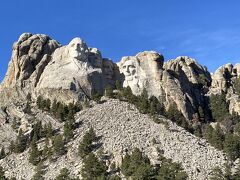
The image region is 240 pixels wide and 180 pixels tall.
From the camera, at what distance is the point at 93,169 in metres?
91.1

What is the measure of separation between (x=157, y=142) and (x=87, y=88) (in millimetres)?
22700

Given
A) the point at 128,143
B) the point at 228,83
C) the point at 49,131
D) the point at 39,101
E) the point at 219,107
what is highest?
the point at 228,83

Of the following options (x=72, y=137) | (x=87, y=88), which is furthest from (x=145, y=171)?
(x=87, y=88)

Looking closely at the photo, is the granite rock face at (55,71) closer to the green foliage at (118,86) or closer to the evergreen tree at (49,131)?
the green foliage at (118,86)

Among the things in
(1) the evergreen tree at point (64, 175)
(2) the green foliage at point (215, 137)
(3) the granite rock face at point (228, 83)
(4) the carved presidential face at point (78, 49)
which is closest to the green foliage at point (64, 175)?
(1) the evergreen tree at point (64, 175)

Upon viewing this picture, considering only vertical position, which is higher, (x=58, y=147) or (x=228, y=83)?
(x=228, y=83)

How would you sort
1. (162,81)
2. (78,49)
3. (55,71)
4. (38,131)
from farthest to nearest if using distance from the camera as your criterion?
(162,81), (78,49), (55,71), (38,131)

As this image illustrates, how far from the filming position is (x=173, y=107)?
395ft

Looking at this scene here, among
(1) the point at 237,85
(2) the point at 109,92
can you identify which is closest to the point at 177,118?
(2) the point at 109,92

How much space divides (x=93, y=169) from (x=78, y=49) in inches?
1501

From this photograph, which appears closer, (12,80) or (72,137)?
(72,137)

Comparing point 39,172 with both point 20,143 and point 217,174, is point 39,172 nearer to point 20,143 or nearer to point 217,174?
point 20,143

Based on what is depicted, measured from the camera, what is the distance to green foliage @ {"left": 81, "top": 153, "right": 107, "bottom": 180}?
90.6 metres

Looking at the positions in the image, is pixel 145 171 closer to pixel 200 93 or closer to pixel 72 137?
pixel 72 137
